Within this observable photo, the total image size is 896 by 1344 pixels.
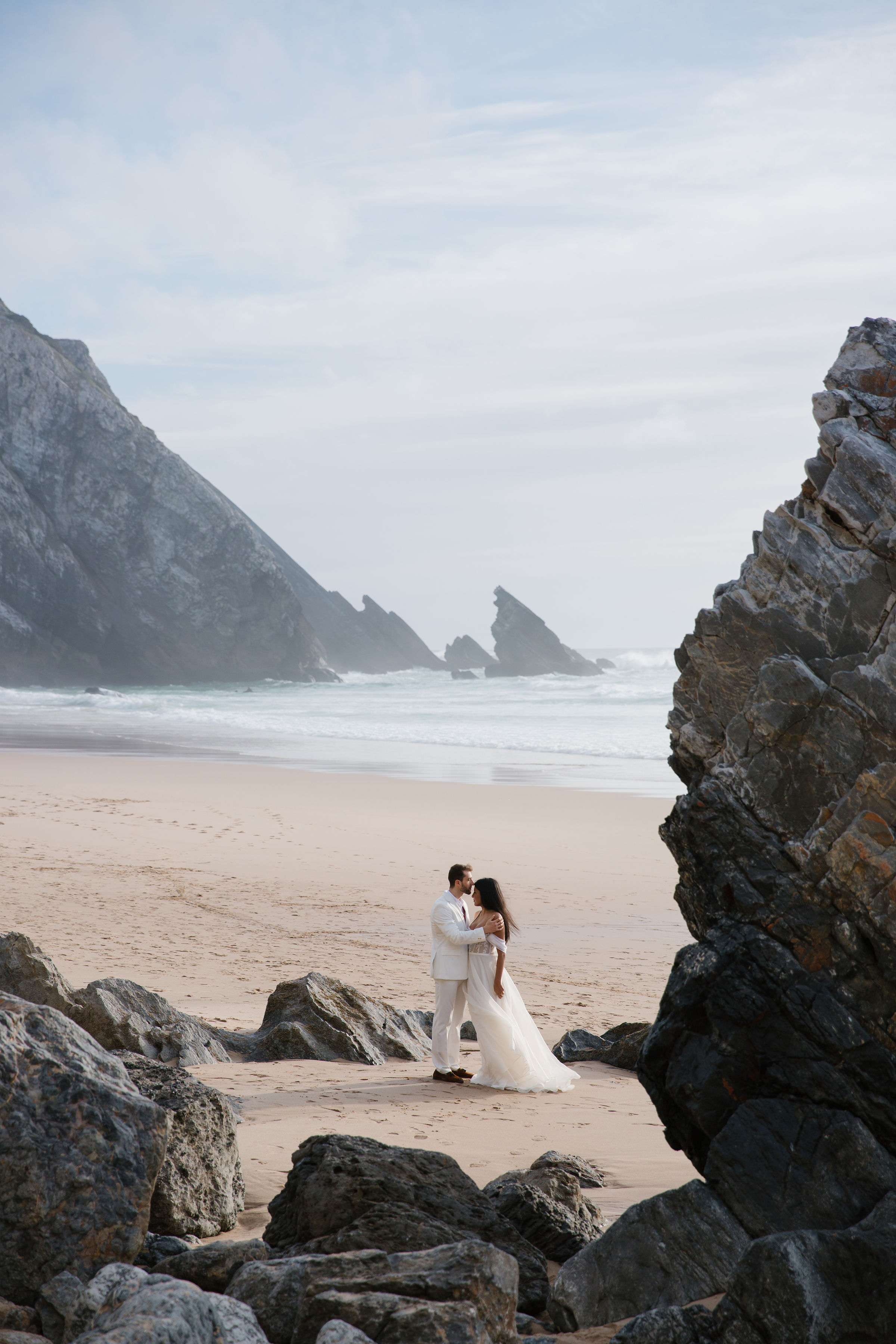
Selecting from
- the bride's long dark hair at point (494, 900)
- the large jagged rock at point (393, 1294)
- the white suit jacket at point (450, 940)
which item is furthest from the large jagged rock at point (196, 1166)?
the bride's long dark hair at point (494, 900)

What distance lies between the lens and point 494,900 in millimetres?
6898

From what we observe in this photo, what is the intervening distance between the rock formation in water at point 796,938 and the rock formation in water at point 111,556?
67.5 metres

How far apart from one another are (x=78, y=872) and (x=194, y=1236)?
28.1 feet

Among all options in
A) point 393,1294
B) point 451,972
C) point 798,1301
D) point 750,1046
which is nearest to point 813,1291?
point 798,1301

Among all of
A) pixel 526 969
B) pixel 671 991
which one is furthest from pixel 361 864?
pixel 671 991

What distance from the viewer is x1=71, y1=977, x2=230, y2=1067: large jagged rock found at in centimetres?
556

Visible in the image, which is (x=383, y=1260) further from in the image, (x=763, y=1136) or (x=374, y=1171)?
(x=763, y=1136)

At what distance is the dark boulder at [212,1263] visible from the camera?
3.13 meters

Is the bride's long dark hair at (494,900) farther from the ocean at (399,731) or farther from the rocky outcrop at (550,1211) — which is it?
the ocean at (399,731)

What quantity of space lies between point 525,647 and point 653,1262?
10462cm

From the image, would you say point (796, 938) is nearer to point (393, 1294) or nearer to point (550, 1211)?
point (550, 1211)

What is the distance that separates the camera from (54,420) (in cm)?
6994

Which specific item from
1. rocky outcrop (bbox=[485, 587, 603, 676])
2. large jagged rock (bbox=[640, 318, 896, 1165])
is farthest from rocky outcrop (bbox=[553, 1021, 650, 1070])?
rocky outcrop (bbox=[485, 587, 603, 676])

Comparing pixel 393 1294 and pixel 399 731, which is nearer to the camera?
pixel 393 1294
